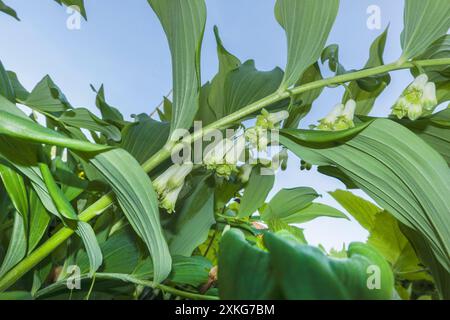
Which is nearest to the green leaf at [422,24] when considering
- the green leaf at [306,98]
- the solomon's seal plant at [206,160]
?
the solomon's seal plant at [206,160]

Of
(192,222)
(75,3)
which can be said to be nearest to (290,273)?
(192,222)

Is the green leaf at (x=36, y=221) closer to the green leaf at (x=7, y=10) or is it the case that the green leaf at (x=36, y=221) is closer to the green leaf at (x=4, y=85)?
the green leaf at (x=4, y=85)

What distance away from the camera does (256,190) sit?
61cm

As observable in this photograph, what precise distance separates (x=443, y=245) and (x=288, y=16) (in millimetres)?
304

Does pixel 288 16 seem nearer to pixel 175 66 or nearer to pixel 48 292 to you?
pixel 175 66

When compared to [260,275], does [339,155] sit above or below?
above

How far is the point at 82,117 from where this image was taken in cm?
49

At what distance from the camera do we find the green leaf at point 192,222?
1.81ft

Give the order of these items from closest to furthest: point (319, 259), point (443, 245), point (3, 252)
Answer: point (319, 259) < point (443, 245) < point (3, 252)

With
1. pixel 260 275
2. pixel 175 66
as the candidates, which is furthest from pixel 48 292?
pixel 260 275

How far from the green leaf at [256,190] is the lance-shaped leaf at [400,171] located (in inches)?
6.8

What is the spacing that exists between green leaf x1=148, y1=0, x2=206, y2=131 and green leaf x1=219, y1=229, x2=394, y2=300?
1.02ft

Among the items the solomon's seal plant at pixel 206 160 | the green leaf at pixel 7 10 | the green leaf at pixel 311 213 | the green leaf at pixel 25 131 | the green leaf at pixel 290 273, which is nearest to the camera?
the green leaf at pixel 290 273

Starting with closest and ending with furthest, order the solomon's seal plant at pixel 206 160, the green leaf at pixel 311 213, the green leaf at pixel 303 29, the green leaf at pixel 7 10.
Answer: the solomon's seal plant at pixel 206 160, the green leaf at pixel 303 29, the green leaf at pixel 7 10, the green leaf at pixel 311 213
